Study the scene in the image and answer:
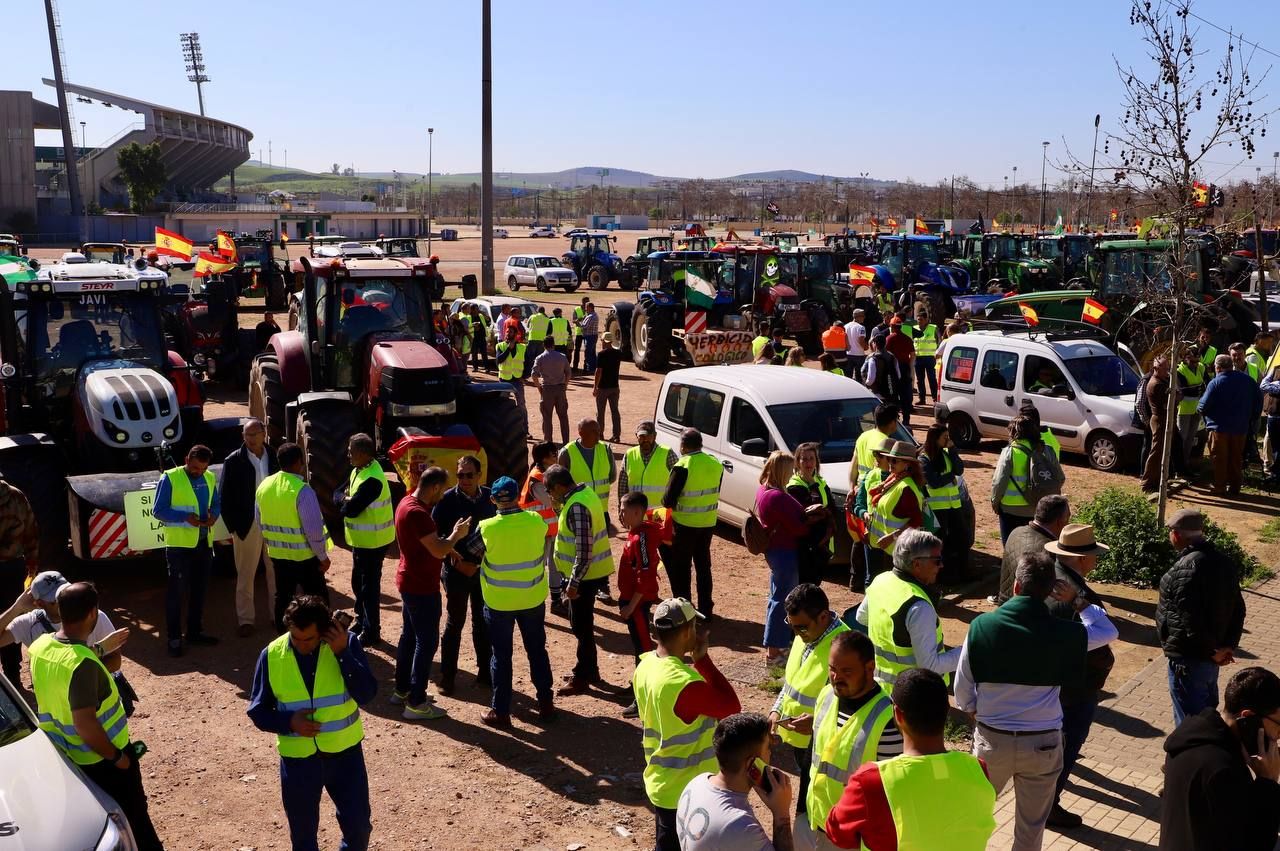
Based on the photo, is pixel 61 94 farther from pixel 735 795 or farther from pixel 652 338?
pixel 735 795

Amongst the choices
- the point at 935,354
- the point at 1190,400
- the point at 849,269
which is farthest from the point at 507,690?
the point at 849,269

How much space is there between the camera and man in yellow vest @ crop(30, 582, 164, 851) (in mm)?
5016

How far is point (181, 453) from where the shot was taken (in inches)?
408

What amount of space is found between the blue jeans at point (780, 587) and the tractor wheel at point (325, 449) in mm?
4694

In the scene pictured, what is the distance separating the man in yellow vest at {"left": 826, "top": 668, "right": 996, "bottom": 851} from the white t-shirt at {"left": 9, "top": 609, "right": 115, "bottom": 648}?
12.3ft

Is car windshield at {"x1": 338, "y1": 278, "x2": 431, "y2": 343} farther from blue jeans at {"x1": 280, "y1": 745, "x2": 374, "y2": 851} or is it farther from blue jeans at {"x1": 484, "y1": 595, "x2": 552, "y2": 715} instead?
blue jeans at {"x1": 280, "y1": 745, "x2": 374, "y2": 851}

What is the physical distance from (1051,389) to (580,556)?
846cm

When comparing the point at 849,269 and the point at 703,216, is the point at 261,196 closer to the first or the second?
the point at 703,216

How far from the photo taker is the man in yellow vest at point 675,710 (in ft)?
15.1

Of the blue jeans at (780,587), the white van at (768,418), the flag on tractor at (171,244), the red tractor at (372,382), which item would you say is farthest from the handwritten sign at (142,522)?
the flag on tractor at (171,244)

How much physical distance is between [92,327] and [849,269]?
21.1 meters

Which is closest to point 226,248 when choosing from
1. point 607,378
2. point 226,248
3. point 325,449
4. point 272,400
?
point 226,248

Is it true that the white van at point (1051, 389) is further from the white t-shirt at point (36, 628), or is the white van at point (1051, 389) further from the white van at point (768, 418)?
the white t-shirt at point (36, 628)

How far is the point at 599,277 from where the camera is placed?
4162cm
